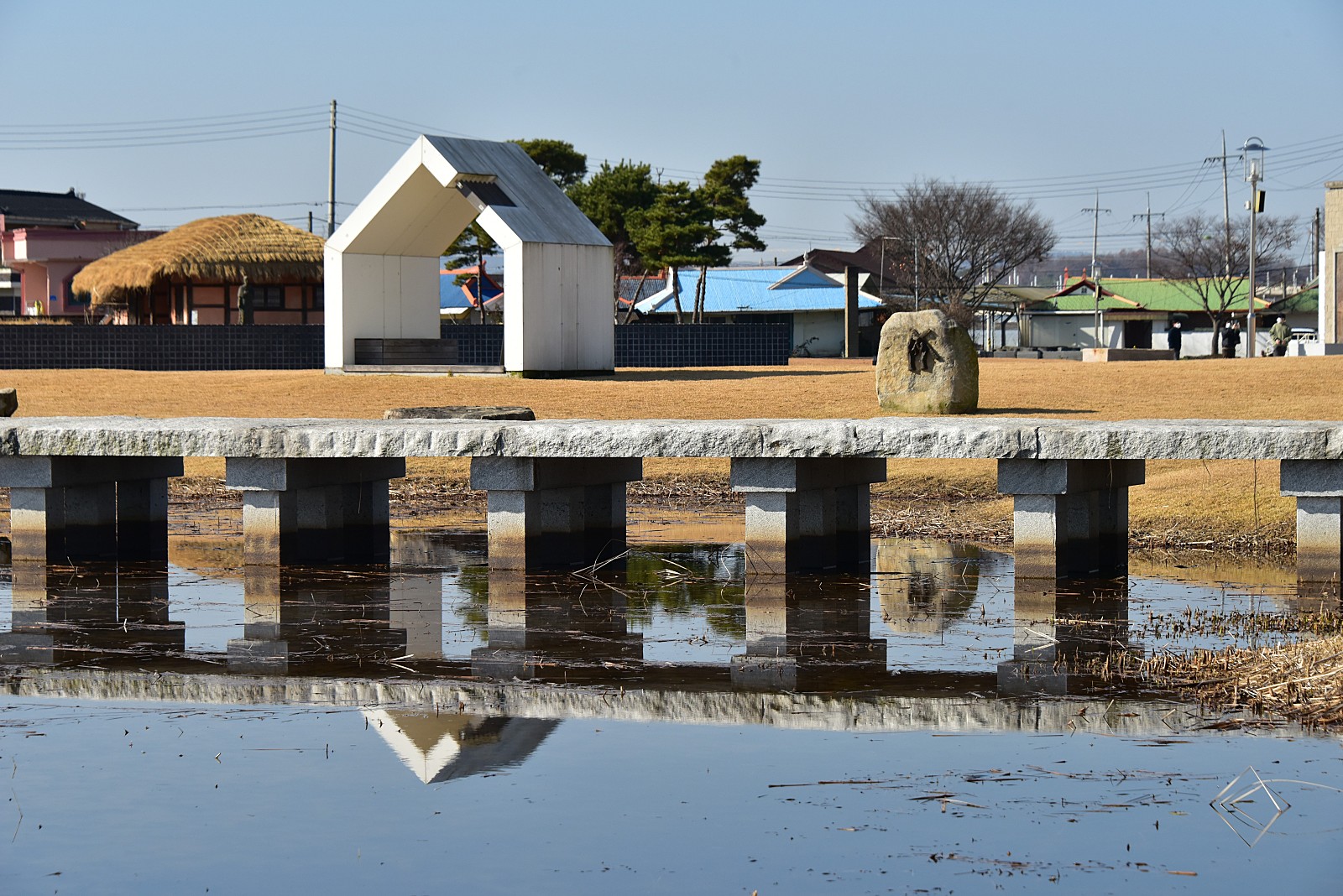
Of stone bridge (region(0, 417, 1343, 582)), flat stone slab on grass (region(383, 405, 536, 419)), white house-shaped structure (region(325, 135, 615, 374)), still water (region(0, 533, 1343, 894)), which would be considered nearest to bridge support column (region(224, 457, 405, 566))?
stone bridge (region(0, 417, 1343, 582))

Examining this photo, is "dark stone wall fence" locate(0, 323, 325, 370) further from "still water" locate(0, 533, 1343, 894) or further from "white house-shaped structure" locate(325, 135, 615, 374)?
"still water" locate(0, 533, 1343, 894)

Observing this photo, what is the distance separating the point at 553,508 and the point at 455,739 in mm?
6318

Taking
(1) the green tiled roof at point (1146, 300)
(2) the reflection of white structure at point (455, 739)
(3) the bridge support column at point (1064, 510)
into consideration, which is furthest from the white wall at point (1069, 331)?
(2) the reflection of white structure at point (455, 739)

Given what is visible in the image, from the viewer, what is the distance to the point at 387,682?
29.1ft

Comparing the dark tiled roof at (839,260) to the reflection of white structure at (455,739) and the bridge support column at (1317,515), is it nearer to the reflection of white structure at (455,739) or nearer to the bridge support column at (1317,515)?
the bridge support column at (1317,515)

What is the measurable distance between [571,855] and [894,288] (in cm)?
6983

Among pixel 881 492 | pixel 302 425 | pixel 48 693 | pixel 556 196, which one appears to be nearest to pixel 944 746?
pixel 48 693

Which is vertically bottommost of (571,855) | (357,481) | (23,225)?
(571,855)

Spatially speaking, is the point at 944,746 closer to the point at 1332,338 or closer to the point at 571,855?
the point at 571,855

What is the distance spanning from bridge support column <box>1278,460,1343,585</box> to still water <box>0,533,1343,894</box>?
66 cm

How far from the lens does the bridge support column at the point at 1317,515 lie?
39.4 ft

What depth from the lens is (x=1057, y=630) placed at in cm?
1054

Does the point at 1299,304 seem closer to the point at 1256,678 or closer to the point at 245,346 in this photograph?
the point at 245,346

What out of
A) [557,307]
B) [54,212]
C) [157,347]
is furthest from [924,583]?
[54,212]
